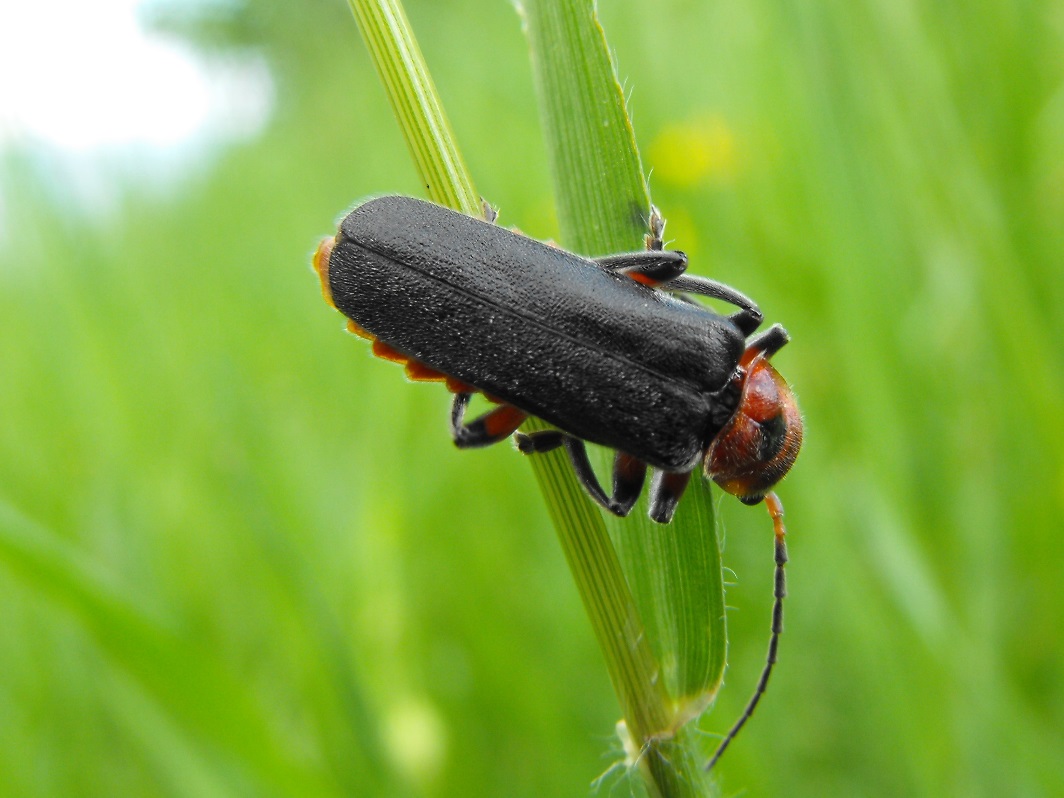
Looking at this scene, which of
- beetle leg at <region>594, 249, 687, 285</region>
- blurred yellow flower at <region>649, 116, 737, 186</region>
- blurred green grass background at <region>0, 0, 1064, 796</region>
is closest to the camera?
beetle leg at <region>594, 249, 687, 285</region>

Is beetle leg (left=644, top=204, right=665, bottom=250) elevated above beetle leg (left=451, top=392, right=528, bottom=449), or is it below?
above

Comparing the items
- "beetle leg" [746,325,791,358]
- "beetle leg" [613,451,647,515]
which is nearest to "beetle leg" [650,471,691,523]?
"beetle leg" [613,451,647,515]

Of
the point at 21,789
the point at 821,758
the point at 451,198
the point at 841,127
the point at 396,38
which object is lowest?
the point at 821,758

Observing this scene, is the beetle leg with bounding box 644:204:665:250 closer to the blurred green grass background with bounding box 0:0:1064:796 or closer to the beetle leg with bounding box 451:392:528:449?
the beetle leg with bounding box 451:392:528:449

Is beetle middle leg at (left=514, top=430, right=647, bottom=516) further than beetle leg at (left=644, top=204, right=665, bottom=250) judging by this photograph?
No

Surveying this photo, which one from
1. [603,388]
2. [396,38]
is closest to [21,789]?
[603,388]

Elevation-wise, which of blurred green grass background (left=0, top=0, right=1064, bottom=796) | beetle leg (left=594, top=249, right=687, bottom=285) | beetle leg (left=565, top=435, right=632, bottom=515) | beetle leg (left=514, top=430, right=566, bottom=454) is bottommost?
blurred green grass background (left=0, top=0, right=1064, bottom=796)

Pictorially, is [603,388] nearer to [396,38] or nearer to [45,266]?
[396,38]
